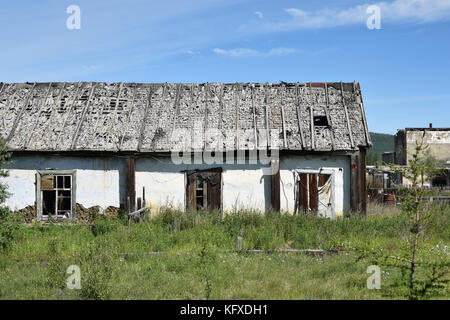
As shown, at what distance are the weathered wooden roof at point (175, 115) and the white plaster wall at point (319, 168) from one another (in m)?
0.49

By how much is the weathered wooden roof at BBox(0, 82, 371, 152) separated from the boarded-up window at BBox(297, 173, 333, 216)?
1166 mm

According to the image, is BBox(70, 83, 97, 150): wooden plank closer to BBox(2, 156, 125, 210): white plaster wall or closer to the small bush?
BBox(2, 156, 125, 210): white plaster wall

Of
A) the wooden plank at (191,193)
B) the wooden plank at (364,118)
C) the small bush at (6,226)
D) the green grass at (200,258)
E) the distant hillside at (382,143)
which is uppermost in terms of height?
the distant hillside at (382,143)

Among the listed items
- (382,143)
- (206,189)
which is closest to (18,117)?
(206,189)

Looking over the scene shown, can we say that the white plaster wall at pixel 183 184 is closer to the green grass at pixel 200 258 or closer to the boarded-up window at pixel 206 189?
the boarded-up window at pixel 206 189

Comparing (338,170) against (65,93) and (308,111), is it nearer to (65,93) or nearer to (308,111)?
(308,111)

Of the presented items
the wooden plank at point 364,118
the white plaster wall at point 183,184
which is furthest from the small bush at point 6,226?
the wooden plank at point 364,118

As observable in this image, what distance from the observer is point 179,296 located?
6.57m

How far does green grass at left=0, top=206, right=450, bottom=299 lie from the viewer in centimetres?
668

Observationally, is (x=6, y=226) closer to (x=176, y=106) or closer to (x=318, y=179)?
(x=176, y=106)

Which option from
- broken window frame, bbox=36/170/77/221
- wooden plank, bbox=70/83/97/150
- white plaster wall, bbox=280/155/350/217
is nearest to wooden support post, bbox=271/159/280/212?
white plaster wall, bbox=280/155/350/217

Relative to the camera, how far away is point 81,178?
13.6 m

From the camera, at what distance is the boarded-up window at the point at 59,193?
13.6 meters

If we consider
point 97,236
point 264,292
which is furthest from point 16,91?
point 264,292
